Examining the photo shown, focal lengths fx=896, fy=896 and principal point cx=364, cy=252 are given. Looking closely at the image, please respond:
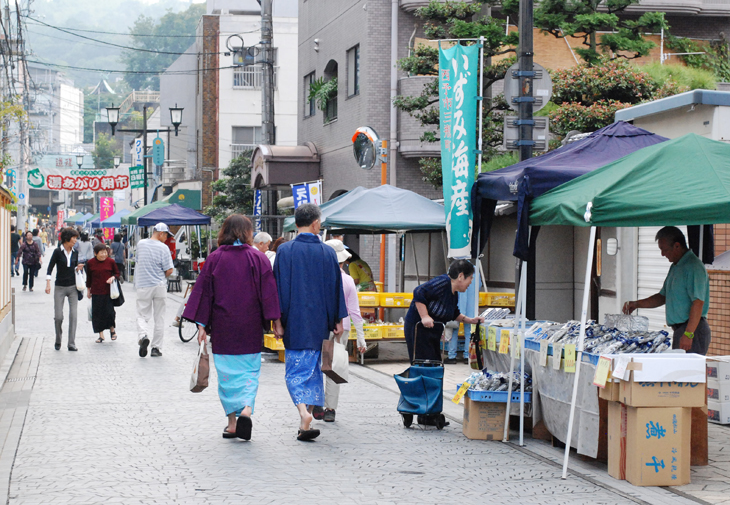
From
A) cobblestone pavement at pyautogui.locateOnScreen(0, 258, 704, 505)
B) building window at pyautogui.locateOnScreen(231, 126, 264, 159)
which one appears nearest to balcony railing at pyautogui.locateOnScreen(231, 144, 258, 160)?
building window at pyautogui.locateOnScreen(231, 126, 264, 159)

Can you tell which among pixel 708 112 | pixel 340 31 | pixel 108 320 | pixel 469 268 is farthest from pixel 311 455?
pixel 340 31

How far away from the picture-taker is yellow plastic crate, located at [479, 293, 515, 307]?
14.5 m

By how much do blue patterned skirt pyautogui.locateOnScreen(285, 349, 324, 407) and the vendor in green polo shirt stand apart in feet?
10.4

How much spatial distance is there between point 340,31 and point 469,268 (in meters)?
17.0

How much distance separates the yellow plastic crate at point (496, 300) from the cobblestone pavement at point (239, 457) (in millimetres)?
3715

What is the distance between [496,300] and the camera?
1456 centimetres

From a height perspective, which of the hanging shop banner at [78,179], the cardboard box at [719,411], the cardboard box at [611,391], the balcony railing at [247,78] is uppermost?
the balcony railing at [247,78]

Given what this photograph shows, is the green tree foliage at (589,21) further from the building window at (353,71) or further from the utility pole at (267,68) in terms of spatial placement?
the utility pole at (267,68)

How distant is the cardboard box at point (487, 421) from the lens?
821 cm

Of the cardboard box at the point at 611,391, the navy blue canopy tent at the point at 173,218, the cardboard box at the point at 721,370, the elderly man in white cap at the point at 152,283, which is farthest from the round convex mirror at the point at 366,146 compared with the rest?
the cardboard box at the point at 611,391

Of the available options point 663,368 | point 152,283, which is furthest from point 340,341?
point 152,283

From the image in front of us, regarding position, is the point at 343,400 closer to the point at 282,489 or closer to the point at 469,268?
the point at 469,268

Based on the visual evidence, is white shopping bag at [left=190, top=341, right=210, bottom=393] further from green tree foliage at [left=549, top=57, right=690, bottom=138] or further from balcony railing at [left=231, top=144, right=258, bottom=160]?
balcony railing at [left=231, top=144, right=258, bottom=160]

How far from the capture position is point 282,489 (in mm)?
6258
